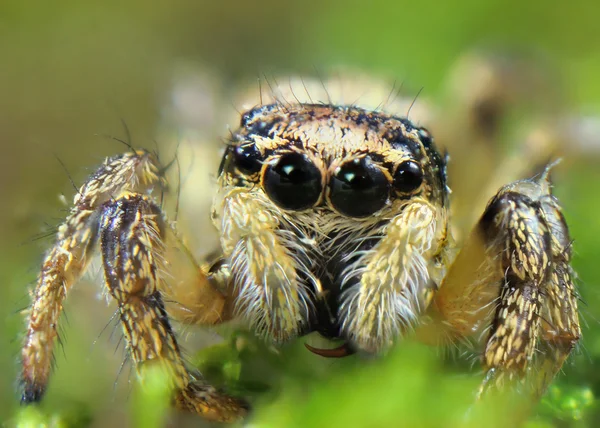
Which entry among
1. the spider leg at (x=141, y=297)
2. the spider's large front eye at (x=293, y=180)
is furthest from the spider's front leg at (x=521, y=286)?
the spider leg at (x=141, y=297)

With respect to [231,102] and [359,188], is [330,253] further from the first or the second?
[231,102]

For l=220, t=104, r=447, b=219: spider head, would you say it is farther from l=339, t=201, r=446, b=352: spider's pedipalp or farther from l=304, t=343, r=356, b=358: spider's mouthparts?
l=304, t=343, r=356, b=358: spider's mouthparts

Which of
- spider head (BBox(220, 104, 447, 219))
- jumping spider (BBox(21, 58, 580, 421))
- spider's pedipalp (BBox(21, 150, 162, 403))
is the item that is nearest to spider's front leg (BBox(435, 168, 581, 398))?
jumping spider (BBox(21, 58, 580, 421))

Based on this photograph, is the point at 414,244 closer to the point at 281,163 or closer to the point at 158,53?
the point at 281,163

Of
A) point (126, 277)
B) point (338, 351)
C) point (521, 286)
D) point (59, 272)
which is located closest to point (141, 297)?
point (126, 277)

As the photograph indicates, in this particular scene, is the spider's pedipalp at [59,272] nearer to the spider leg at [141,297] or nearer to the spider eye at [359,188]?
the spider leg at [141,297]

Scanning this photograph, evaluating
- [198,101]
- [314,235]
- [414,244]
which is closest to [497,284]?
[414,244]
